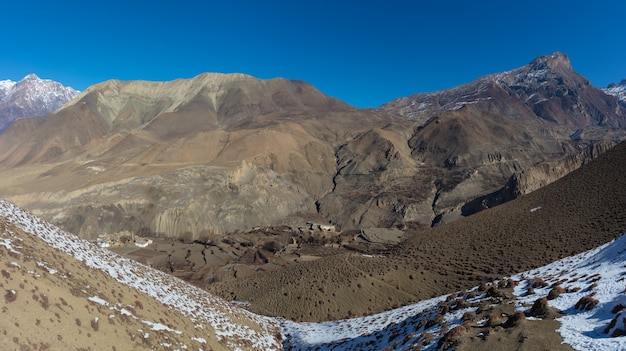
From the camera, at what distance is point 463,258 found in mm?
27219

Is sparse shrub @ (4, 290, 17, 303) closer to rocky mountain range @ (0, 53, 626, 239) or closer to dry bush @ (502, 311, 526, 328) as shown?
dry bush @ (502, 311, 526, 328)

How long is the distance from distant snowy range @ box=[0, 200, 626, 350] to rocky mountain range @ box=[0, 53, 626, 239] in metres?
54.3

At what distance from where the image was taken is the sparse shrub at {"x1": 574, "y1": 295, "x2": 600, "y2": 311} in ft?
29.5

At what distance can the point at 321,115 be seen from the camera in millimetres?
171750

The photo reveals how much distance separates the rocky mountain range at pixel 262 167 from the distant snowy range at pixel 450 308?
54289 mm

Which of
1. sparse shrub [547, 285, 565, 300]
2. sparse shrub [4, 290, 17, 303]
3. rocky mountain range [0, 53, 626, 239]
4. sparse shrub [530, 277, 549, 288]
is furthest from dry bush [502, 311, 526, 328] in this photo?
rocky mountain range [0, 53, 626, 239]

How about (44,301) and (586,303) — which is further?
(44,301)

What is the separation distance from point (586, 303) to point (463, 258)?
18765 millimetres

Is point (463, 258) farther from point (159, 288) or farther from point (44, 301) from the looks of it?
point (44, 301)

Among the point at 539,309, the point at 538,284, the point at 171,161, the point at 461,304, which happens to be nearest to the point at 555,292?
the point at 539,309

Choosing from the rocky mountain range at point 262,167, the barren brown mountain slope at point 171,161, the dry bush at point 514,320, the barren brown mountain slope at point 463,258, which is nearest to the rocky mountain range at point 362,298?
the dry bush at point 514,320

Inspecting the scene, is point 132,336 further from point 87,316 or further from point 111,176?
point 111,176

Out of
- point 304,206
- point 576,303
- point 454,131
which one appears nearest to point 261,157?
point 304,206

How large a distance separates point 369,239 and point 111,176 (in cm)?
5715
